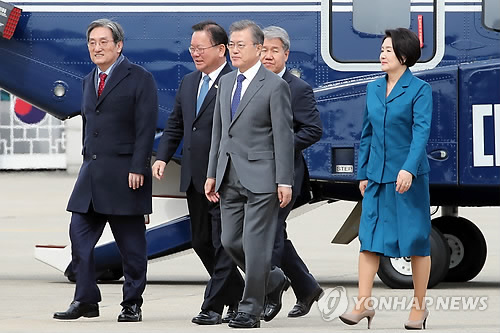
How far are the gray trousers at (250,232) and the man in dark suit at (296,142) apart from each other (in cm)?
39

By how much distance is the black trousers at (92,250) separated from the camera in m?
8.09

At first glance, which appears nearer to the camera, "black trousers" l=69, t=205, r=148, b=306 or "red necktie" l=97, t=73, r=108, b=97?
"black trousers" l=69, t=205, r=148, b=306

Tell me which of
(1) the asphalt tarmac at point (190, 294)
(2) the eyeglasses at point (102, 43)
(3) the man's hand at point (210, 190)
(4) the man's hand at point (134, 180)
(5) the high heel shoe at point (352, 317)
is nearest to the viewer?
(5) the high heel shoe at point (352, 317)

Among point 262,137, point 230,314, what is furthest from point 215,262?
point 262,137

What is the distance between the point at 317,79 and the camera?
10594 millimetres

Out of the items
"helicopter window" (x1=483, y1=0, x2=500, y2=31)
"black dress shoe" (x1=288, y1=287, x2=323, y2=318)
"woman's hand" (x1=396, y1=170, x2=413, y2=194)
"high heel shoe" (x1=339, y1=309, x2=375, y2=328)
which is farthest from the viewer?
"helicopter window" (x1=483, y1=0, x2=500, y2=31)

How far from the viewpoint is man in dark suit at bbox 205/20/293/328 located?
300 inches

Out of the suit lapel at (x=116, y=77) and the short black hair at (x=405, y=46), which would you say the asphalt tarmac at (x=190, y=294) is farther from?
the short black hair at (x=405, y=46)

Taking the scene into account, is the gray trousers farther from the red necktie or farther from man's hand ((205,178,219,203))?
the red necktie

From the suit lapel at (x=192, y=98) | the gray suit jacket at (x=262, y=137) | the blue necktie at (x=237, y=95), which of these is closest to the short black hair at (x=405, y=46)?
the gray suit jacket at (x=262, y=137)

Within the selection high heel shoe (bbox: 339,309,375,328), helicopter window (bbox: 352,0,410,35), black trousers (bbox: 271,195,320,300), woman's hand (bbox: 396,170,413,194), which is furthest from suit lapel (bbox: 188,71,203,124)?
helicopter window (bbox: 352,0,410,35)

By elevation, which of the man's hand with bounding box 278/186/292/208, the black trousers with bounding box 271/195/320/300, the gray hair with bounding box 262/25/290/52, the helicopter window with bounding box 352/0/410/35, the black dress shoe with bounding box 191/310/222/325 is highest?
the helicopter window with bounding box 352/0/410/35

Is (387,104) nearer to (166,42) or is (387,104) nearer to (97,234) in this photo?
(97,234)

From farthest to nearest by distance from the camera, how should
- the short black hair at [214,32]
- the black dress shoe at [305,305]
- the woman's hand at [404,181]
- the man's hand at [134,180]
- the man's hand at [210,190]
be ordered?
the black dress shoe at [305,305] → the short black hair at [214,32] → the man's hand at [134,180] → the man's hand at [210,190] → the woman's hand at [404,181]
